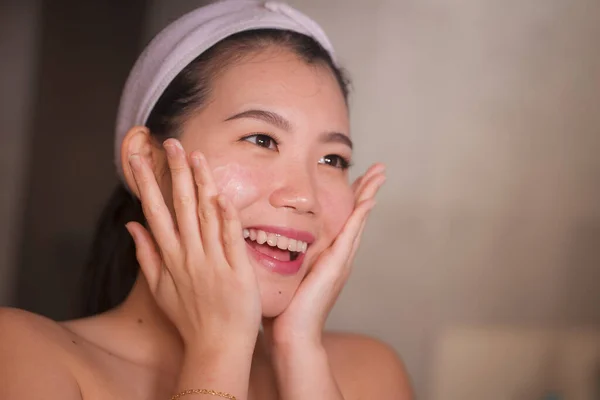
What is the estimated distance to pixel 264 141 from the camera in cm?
107

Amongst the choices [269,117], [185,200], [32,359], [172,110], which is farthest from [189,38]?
[32,359]

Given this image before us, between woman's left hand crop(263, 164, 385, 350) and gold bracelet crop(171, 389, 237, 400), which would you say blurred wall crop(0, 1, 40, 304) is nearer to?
woman's left hand crop(263, 164, 385, 350)

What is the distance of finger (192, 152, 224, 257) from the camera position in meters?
0.96

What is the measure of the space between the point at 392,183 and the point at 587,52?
1.93 ft

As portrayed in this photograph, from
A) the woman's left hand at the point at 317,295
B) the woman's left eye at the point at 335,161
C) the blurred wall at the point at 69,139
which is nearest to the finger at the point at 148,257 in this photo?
the woman's left hand at the point at 317,295

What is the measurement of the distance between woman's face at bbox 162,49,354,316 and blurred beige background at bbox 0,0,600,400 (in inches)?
21.9

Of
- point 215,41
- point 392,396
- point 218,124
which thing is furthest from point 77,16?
point 392,396

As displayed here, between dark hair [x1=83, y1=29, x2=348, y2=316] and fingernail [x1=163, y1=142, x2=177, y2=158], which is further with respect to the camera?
dark hair [x1=83, y1=29, x2=348, y2=316]

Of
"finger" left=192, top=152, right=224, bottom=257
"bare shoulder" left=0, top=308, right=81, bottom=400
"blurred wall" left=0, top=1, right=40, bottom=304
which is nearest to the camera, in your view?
"bare shoulder" left=0, top=308, right=81, bottom=400

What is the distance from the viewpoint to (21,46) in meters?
1.56

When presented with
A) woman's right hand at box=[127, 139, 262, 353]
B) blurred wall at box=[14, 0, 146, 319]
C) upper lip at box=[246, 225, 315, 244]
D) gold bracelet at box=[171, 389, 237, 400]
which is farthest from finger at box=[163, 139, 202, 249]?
blurred wall at box=[14, 0, 146, 319]

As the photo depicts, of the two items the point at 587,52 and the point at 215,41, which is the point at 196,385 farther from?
the point at 587,52

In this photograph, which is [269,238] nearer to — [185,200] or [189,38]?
[185,200]

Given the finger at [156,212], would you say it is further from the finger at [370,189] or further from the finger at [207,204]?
the finger at [370,189]
